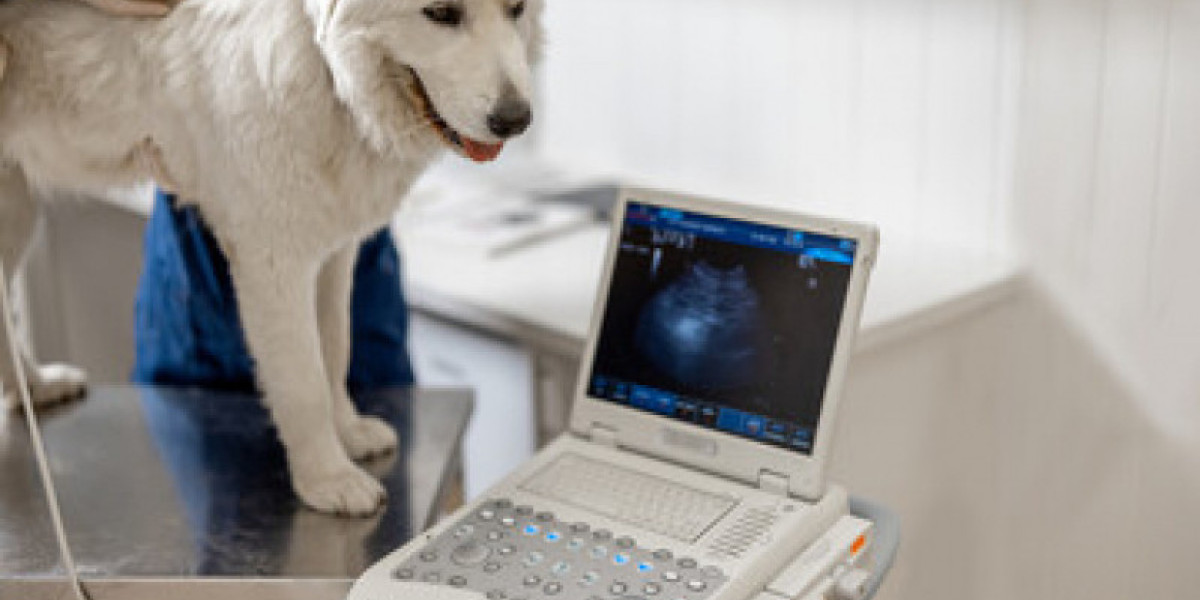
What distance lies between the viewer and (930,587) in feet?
5.97

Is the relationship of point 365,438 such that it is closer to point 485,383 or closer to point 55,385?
point 55,385

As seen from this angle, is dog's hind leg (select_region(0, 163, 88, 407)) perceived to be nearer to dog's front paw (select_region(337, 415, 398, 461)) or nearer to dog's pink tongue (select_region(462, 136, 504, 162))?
dog's front paw (select_region(337, 415, 398, 461))

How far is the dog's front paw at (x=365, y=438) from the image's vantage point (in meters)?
1.26

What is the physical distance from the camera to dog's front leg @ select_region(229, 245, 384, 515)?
1.11 meters

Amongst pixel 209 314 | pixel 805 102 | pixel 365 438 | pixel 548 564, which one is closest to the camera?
pixel 548 564

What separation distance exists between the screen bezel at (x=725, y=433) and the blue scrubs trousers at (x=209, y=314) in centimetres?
48

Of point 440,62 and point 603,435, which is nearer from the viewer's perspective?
point 440,62

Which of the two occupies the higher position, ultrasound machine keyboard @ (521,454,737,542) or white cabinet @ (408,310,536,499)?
ultrasound machine keyboard @ (521,454,737,542)

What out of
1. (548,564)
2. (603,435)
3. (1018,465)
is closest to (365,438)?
(603,435)

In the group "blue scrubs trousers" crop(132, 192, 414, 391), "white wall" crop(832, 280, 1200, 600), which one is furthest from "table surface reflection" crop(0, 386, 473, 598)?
"white wall" crop(832, 280, 1200, 600)

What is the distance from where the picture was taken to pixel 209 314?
151 centimetres

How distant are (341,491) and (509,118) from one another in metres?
0.38

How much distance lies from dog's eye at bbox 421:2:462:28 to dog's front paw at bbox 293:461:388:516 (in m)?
0.41

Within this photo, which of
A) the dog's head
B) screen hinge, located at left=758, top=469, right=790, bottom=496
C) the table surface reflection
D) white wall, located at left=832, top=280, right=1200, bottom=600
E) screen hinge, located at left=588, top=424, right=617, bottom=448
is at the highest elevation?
the dog's head
